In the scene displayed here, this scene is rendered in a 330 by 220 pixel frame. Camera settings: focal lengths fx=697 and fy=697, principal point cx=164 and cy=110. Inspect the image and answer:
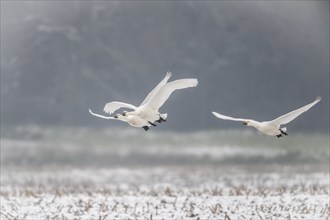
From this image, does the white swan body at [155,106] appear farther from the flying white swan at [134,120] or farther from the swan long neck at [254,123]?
the swan long neck at [254,123]

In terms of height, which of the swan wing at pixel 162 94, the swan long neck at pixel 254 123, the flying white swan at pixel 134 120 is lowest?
the flying white swan at pixel 134 120

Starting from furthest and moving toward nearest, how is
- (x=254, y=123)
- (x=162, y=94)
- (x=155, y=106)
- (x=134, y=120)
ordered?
(x=254, y=123) → (x=155, y=106) → (x=162, y=94) → (x=134, y=120)

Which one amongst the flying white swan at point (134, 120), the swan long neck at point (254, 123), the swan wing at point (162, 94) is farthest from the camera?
the swan long neck at point (254, 123)

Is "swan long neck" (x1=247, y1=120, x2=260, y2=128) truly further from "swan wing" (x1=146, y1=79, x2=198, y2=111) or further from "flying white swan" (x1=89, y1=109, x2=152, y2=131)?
"flying white swan" (x1=89, y1=109, x2=152, y2=131)

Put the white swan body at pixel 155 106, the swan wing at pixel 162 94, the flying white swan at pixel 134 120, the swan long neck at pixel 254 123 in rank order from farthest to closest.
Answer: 1. the swan long neck at pixel 254 123
2. the white swan body at pixel 155 106
3. the flying white swan at pixel 134 120
4. the swan wing at pixel 162 94

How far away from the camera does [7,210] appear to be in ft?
80.2

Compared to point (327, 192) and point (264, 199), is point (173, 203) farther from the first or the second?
point (327, 192)

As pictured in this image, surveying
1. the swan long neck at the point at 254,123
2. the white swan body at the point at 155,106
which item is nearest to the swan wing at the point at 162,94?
the white swan body at the point at 155,106

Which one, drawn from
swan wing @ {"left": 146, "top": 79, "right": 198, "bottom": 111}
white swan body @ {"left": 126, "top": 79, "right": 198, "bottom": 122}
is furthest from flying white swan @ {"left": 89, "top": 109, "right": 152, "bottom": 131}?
swan wing @ {"left": 146, "top": 79, "right": 198, "bottom": 111}

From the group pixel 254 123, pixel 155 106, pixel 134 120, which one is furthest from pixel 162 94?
pixel 254 123

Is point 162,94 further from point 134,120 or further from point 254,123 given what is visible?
point 254,123

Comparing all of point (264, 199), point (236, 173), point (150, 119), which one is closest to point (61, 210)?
point (264, 199)

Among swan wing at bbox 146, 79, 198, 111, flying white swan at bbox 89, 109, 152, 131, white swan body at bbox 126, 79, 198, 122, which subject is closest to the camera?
swan wing at bbox 146, 79, 198, 111

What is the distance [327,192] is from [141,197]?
7708 mm
